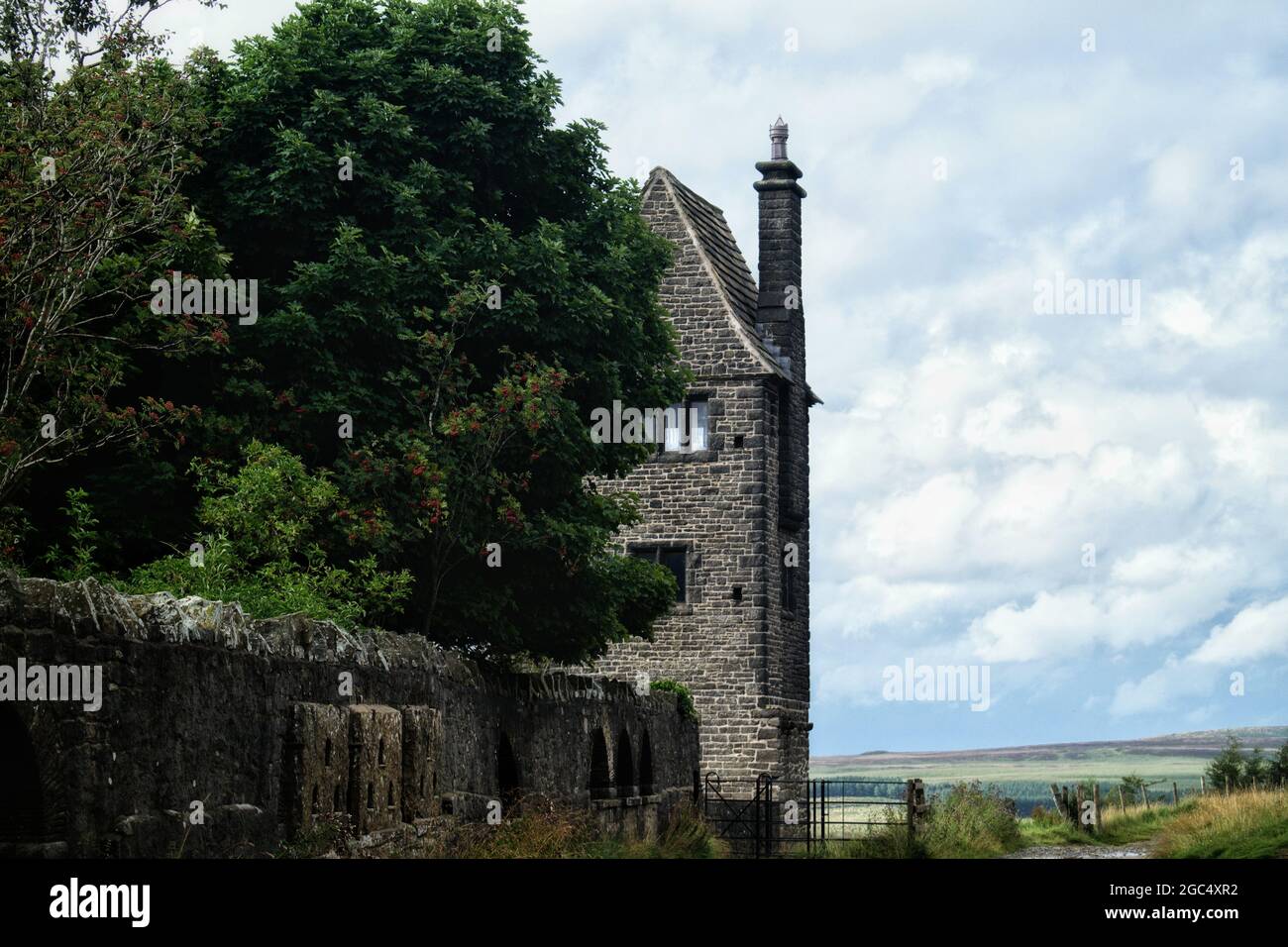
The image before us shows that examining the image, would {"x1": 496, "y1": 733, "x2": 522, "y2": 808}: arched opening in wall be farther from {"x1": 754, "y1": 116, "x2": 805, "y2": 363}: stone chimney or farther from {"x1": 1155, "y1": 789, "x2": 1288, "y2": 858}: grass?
{"x1": 754, "y1": 116, "x2": 805, "y2": 363}: stone chimney

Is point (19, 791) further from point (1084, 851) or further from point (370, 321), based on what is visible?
point (1084, 851)

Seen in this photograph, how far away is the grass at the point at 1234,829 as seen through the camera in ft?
72.7

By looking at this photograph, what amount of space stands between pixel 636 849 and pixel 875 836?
5.81m

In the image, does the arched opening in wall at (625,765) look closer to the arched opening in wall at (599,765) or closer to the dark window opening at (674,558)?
the arched opening in wall at (599,765)

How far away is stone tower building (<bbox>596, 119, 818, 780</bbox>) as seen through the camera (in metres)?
35.0

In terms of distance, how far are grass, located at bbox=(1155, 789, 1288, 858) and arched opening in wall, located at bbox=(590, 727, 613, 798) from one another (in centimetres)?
829

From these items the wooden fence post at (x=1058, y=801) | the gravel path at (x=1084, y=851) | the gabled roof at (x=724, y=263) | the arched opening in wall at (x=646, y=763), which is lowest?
the gravel path at (x=1084, y=851)

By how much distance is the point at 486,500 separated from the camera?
→ 2119 cm

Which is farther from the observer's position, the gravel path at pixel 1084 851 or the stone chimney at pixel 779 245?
the stone chimney at pixel 779 245

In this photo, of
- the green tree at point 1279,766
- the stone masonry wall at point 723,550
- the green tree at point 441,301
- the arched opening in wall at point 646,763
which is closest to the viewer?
the green tree at point 441,301

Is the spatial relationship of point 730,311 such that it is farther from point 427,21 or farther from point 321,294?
point 321,294

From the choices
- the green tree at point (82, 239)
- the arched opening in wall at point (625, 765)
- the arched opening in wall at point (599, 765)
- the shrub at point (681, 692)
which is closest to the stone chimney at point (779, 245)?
the shrub at point (681, 692)

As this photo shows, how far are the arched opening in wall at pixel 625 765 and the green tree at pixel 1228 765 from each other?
16.0 metres
